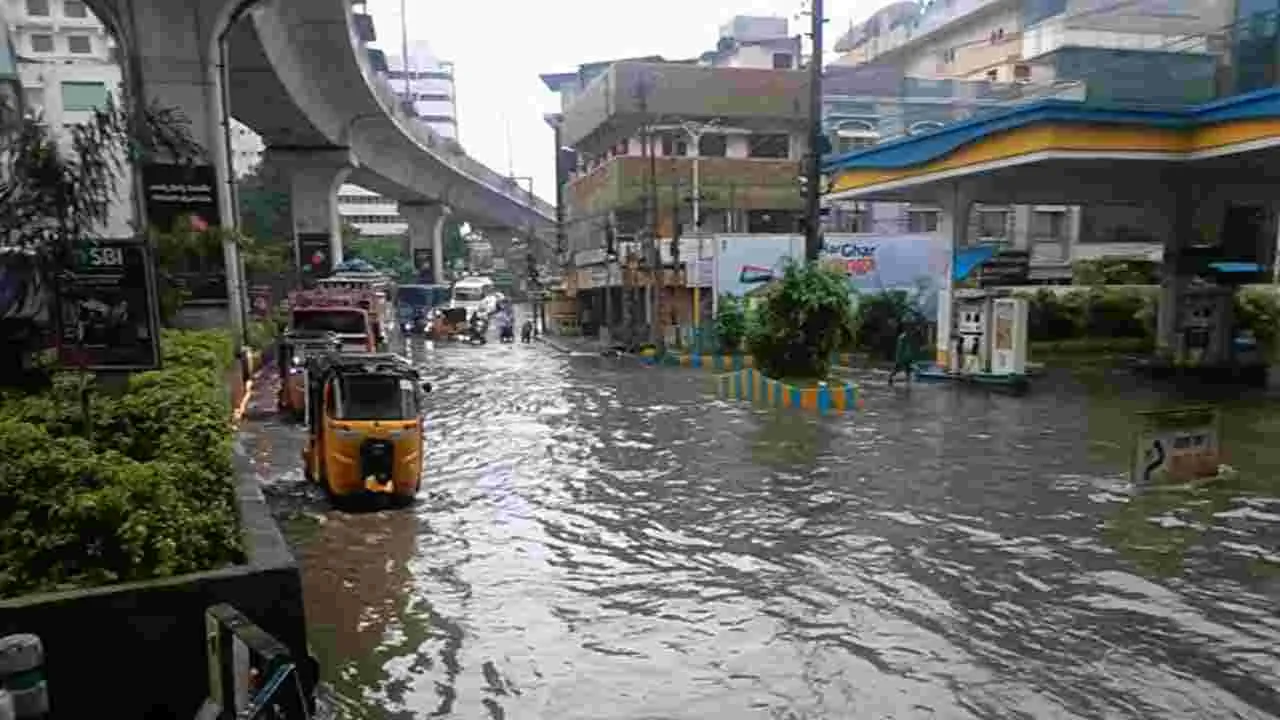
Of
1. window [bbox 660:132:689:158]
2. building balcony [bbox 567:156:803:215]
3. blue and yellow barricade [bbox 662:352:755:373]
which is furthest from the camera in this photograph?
window [bbox 660:132:689:158]

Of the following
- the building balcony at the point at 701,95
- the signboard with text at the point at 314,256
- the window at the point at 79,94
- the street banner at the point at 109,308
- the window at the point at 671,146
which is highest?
the window at the point at 79,94

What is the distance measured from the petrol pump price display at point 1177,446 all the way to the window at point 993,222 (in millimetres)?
34444

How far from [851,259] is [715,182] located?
12.9m

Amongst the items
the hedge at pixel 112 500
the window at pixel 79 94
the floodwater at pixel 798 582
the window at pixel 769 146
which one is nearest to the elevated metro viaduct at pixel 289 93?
the floodwater at pixel 798 582

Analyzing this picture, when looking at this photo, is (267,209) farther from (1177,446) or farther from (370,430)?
(1177,446)

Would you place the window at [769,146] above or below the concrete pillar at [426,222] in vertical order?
above

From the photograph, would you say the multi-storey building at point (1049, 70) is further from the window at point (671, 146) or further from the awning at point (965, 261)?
the window at point (671, 146)

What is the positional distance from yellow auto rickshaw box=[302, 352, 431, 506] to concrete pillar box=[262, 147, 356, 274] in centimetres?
2752

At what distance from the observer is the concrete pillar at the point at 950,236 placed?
2262cm

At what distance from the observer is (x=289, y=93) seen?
88.0 ft

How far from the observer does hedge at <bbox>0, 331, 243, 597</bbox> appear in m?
4.88

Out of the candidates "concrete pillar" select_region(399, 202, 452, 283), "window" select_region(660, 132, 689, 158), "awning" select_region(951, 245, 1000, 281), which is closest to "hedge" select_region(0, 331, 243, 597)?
"awning" select_region(951, 245, 1000, 281)

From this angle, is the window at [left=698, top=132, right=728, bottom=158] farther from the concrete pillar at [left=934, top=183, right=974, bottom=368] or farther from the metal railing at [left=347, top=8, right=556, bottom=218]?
the concrete pillar at [left=934, top=183, right=974, bottom=368]

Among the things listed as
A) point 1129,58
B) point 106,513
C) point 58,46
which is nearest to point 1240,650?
point 106,513
